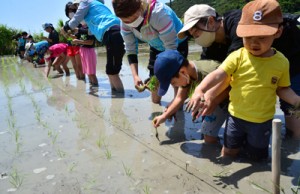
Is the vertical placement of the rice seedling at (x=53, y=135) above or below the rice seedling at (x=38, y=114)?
above

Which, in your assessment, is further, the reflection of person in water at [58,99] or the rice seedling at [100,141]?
the reflection of person in water at [58,99]

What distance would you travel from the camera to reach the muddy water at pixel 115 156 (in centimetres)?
215

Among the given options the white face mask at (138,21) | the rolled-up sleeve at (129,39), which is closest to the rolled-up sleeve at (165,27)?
the white face mask at (138,21)

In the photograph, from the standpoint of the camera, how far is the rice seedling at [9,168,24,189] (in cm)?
228

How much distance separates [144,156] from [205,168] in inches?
21.5

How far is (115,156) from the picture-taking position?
266 cm

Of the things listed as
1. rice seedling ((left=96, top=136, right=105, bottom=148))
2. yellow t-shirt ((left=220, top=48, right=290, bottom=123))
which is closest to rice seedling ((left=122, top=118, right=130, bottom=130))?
rice seedling ((left=96, top=136, right=105, bottom=148))

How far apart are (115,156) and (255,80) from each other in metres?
1.33

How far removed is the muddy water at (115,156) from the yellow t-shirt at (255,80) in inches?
17.5

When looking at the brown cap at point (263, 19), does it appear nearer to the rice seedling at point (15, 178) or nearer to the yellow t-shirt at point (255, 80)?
the yellow t-shirt at point (255, 80)

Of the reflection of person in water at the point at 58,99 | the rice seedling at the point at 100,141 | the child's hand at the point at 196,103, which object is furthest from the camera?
the reflection of person in water at the point at 58,99

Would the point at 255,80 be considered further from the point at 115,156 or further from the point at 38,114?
the point at 38,114

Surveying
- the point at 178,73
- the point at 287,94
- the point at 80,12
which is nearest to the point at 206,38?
the point at 178,73

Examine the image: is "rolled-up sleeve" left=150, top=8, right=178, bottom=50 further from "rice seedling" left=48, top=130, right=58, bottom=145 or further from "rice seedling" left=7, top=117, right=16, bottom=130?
"rice seedling" left=7, top=117, right=16, bottom=130
